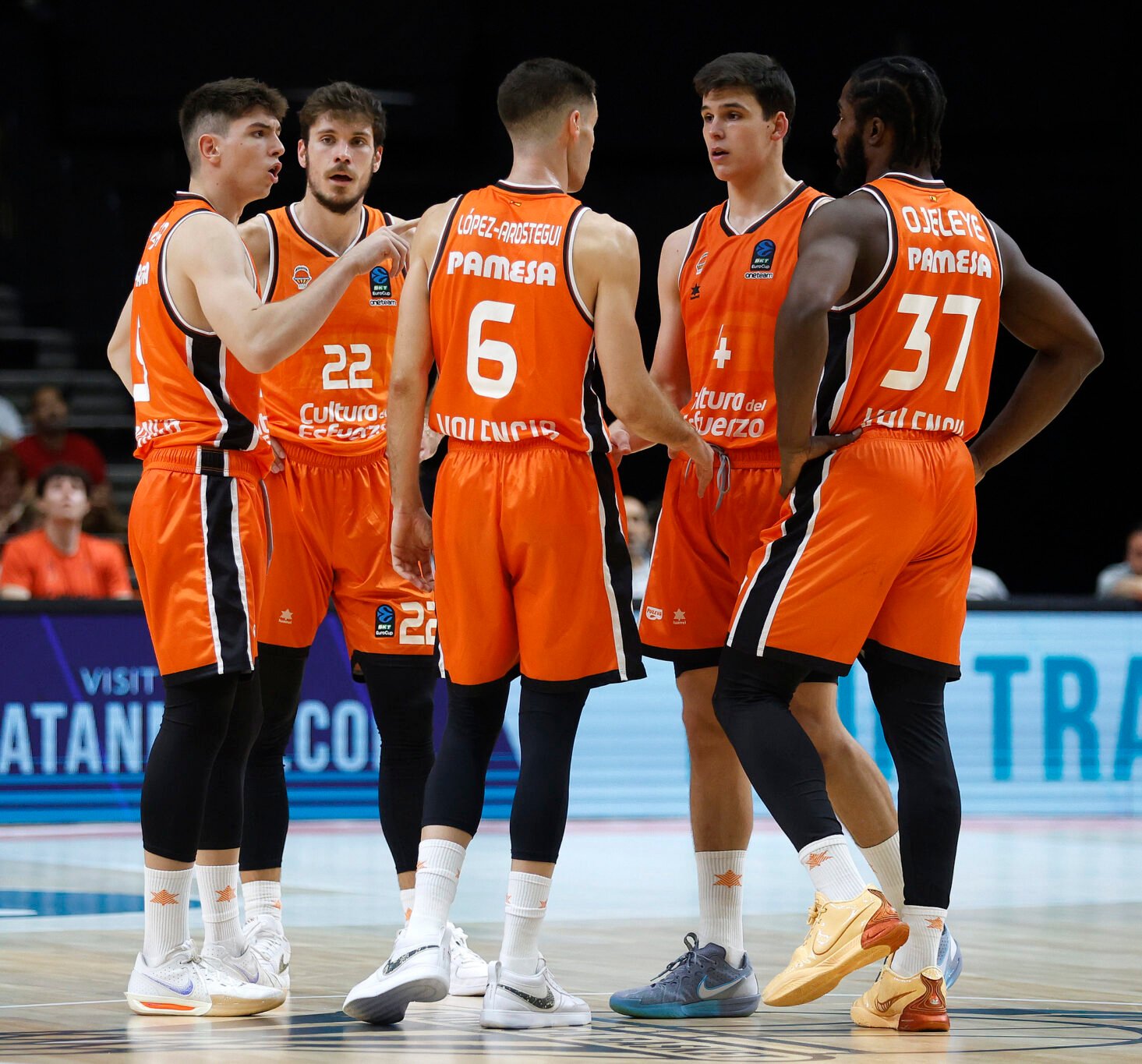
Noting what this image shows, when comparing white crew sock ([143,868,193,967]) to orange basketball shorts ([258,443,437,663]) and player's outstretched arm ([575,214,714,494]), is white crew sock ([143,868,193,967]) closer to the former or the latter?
orange basketball shorts ([258,443,437,663])

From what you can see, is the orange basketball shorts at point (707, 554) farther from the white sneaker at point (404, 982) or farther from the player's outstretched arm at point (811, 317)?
the white sneaker at point (404, 982)

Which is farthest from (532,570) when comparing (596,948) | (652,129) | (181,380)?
(652,129)

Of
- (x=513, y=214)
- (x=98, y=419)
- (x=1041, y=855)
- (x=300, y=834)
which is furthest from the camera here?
(x=98, y=419)

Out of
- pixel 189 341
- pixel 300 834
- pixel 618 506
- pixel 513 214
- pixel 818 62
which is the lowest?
pixel 300 834

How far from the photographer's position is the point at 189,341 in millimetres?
4789

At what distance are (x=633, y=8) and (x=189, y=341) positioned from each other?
1116 centimetres

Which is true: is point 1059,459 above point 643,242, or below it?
below

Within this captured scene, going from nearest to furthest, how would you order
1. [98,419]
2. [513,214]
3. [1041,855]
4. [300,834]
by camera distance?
[513,214] → [1041,855] → [300,834] → [98,419]

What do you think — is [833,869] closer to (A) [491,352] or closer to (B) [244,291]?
(A) [491,352]

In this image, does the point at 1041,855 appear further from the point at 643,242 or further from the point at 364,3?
the point at 364,3

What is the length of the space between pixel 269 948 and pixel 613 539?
1.48 metres

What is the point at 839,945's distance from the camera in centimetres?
421

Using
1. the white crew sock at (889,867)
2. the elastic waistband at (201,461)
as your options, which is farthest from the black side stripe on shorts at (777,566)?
the elastic waistband at (201,461)

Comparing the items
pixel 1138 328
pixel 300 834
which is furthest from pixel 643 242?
pixel 300 834
